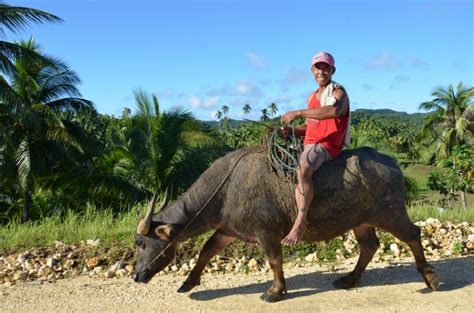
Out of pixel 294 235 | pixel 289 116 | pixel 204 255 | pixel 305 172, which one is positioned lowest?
pixel 204 255

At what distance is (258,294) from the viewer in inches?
203

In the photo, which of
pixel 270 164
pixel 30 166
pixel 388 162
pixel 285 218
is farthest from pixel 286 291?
pixel 30 166

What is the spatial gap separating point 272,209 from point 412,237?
1.47 meters

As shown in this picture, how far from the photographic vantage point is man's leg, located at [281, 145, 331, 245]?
474 centimetres

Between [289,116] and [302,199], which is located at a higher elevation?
[289,116]

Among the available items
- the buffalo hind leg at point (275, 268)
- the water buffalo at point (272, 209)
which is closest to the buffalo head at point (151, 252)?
the water buffalo at point (272, 209)

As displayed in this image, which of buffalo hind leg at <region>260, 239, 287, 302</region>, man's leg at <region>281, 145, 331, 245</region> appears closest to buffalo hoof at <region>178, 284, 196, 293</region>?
buffalo hind leg at <region>260, 239, 287, 302</region>

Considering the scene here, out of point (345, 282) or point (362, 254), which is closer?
point (345, 282)

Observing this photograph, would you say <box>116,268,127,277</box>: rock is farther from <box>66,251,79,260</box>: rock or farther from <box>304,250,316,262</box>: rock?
<box>304,250,316,262</box>: rock

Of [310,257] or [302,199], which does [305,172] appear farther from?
[310,257]

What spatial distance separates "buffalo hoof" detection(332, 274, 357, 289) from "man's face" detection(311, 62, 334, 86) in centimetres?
201

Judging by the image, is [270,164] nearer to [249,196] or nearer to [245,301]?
[249,196]

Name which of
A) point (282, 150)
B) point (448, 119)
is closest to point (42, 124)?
point (282, 150)

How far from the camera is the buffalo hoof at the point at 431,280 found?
5051 millimetres
